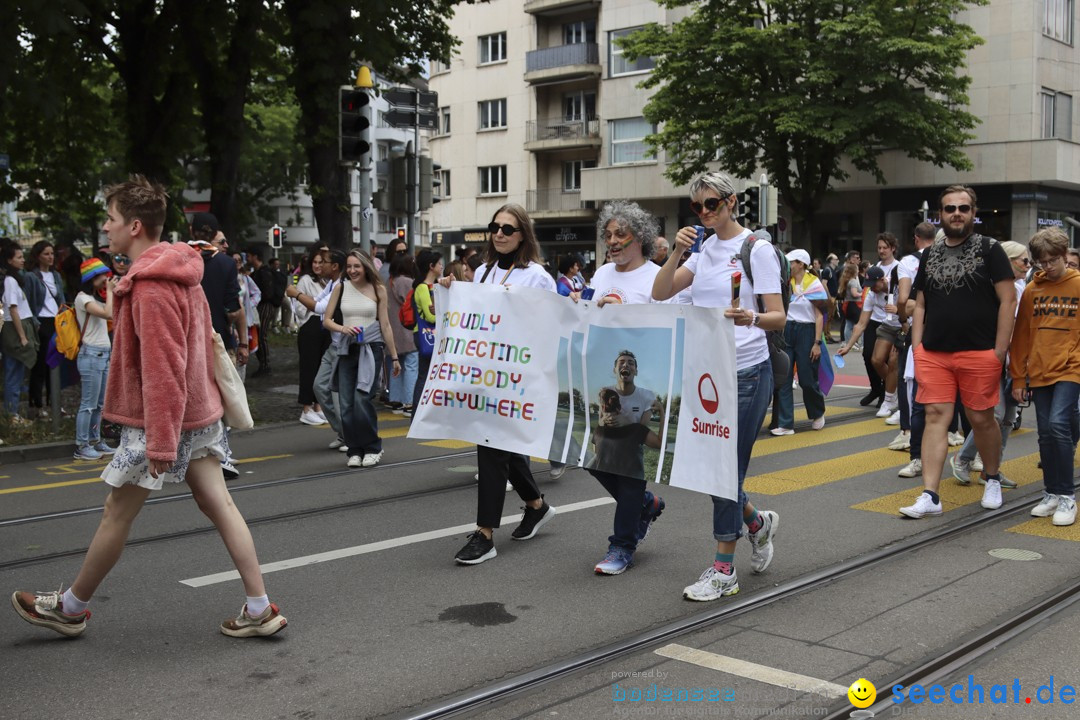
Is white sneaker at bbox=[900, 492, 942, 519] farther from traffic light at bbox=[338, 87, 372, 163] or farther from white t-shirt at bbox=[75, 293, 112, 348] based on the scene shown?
traffic light at bbox=[338, 87, 372, 163]

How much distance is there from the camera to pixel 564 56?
4650cm

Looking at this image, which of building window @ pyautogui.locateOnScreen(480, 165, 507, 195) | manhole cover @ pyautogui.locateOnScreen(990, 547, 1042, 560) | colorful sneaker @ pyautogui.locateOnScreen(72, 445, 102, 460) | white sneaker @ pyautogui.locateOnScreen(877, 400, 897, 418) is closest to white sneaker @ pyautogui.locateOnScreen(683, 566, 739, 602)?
manhole cover @ pyautogui.locateOnScreen(990, 547, 1042, 560)

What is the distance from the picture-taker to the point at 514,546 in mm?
6480

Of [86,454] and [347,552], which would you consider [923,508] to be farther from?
[86,454]

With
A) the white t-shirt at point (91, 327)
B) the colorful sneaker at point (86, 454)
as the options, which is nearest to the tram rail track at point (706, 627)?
the white t-shirt at point (91, 327)

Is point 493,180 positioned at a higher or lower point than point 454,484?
higher

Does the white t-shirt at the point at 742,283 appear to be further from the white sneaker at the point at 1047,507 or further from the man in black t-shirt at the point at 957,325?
the white sneaker at the point at 1047,507

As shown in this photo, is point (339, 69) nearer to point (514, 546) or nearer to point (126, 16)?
point (126, 16)

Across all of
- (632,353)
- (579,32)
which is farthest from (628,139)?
(632,353)

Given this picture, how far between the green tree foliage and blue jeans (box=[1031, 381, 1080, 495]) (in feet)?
89.3

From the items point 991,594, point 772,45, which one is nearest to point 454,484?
point 991,594

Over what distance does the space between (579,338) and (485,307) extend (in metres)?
0.62

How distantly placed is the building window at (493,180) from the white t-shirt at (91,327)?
1615 inches

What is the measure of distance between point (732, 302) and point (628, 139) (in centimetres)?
4124
